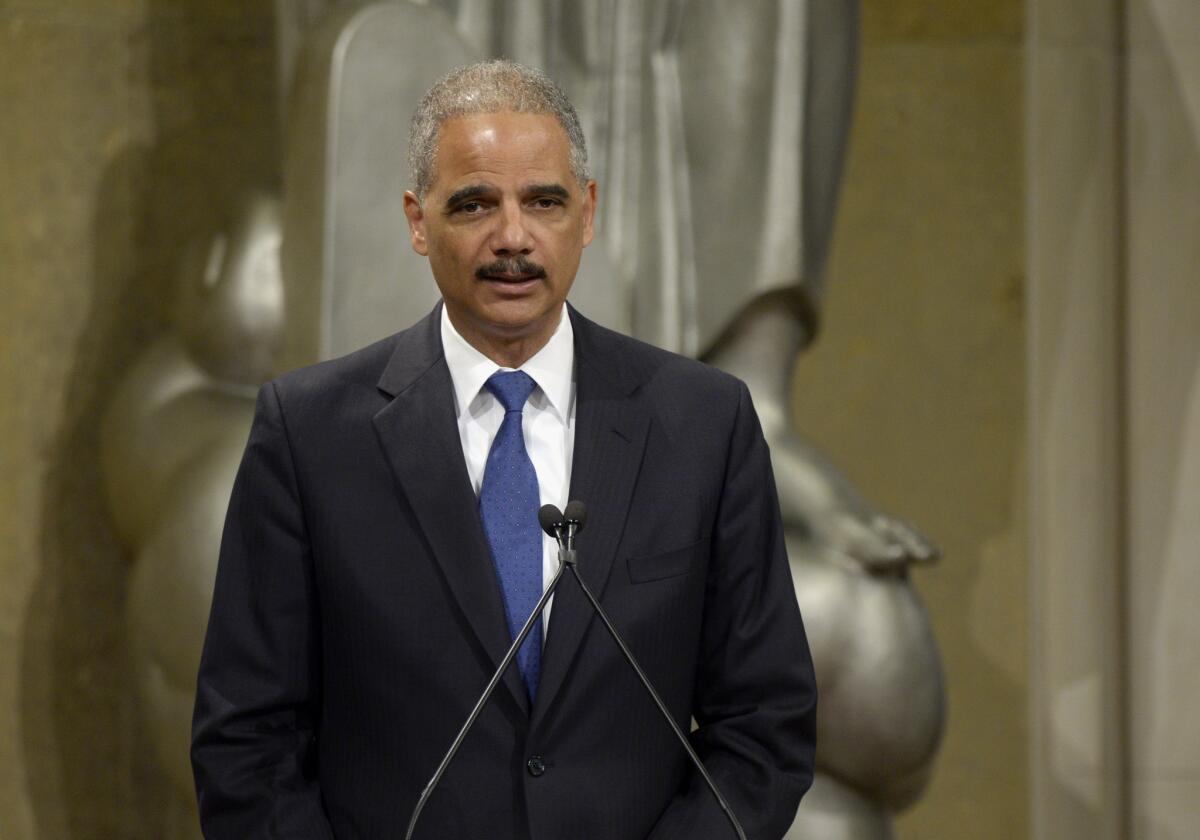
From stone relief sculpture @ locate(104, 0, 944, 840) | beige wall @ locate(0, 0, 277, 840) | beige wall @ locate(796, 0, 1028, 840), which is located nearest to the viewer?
stone relief sculpture @ locate(104, 0, 944, 840)

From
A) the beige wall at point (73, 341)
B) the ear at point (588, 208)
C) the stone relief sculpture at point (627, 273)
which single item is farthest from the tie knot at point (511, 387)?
the beige wall at point (73, 341)

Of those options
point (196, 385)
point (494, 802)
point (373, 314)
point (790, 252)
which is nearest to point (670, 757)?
point (494, 802)

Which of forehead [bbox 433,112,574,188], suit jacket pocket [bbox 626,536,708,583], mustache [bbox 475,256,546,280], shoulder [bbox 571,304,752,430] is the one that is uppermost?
forehead [bbox 433,112,574,188]

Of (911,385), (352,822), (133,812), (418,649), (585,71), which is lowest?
(133,812)

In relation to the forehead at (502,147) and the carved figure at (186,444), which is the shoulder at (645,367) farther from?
the carved figure at (186,444)

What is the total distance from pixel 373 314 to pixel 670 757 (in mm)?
1029

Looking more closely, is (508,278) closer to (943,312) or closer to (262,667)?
(262,667)

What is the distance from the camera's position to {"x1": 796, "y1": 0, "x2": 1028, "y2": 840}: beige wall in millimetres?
3053

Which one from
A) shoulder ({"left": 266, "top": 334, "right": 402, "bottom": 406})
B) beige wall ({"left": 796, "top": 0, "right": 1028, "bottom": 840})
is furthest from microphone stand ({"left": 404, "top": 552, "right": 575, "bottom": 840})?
beige wall ({"left": 796, "top": 0, "right": 1028, "bottom": 840})

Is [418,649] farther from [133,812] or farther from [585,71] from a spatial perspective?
[133,812]

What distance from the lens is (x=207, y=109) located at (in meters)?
2.93

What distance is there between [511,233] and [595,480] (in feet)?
0.57

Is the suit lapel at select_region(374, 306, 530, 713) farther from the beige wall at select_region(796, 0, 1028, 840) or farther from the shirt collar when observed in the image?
the beige wall at select_region(796, 0, 1028, 840)

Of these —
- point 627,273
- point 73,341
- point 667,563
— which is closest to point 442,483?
point 667,563
